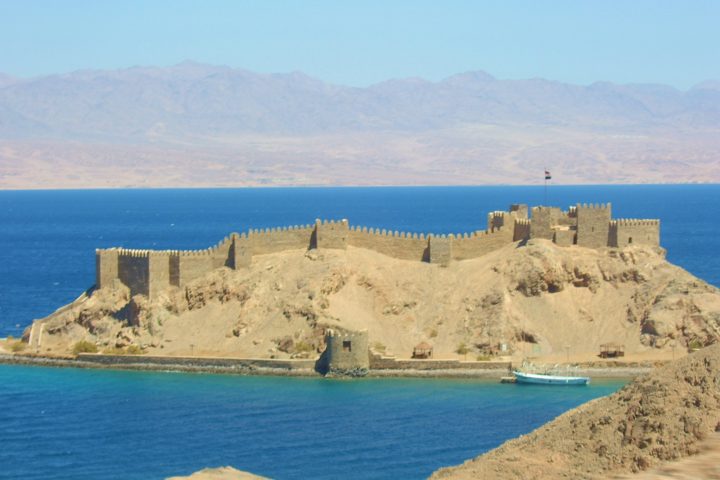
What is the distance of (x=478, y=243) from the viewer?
225 ft

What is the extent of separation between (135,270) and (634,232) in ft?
76.4

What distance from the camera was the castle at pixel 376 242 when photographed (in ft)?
222

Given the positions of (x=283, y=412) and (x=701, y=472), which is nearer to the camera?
(x=701, y=472)

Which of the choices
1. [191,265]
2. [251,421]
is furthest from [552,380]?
[191,265]

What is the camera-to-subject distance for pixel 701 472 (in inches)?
957

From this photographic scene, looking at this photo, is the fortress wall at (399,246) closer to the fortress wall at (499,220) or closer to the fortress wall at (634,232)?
the fortress wall at (499,220)

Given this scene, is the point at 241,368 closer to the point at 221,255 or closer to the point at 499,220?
the point at 221,255

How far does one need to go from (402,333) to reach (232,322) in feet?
25.4

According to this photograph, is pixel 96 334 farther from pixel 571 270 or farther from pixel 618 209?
pixel 618 209

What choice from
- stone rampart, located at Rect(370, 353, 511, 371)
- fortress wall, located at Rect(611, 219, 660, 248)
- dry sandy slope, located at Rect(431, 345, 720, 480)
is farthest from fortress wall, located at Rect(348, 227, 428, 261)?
dry sandy slope, located at Rect(431, 345, 720, 480)

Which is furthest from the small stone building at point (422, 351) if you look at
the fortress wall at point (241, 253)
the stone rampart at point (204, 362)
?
the fortress wall at point (241, 253)

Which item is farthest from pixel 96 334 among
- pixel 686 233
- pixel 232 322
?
pixel 686 233

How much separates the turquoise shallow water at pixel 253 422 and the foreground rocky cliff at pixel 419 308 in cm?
366

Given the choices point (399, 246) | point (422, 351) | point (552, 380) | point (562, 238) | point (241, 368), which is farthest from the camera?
point (399, 246)
